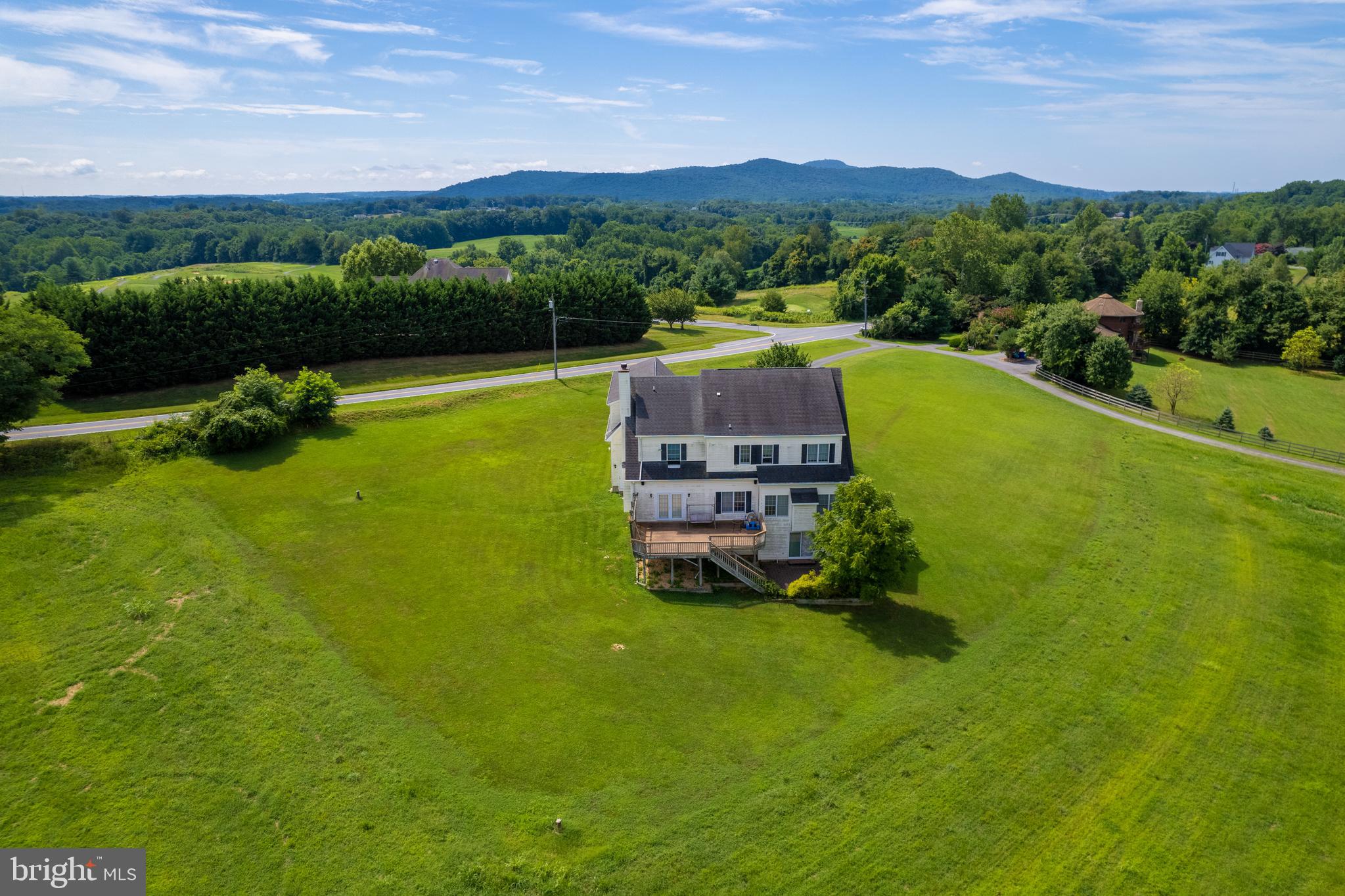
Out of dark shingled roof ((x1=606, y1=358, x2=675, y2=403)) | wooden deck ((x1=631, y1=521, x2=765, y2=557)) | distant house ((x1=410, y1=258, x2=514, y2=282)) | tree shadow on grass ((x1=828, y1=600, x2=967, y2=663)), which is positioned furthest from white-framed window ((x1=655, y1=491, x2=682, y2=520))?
distant house ((x1=410, y1=258, x2=514, y2=282))

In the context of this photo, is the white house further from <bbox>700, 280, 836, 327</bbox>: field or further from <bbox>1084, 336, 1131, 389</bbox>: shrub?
<bbox>700, 280, 836, 327</bbox>: field

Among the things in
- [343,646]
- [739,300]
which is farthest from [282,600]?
[739,300]

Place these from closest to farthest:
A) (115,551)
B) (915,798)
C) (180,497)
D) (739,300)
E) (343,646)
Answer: (915,798)
(343,646)
(115,551)
(180,497)
(739,300)

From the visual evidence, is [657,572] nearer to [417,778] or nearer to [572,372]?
[417,778]

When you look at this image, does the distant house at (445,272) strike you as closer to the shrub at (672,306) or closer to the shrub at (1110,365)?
the shrub at (672,306)

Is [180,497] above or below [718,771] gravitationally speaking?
above

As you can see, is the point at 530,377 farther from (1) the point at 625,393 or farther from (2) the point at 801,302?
(2) the point at 801,302

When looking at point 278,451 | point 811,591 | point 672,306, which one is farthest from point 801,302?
point 811,591

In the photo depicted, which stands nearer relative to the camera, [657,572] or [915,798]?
[915,798]
